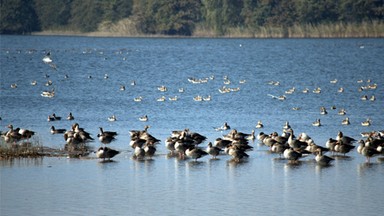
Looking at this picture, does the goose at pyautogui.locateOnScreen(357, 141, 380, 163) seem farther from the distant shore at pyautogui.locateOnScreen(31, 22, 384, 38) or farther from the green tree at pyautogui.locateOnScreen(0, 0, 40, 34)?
the green tree at pyautogui.locateOnScreen(0, 0, 40, 34)

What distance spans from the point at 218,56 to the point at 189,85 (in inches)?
1548

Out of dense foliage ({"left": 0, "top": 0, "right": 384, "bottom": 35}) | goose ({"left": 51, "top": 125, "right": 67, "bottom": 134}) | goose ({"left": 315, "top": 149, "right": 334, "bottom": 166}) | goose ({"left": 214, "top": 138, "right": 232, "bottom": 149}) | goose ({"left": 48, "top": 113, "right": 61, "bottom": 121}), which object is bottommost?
goose ({"left": 315, "top": 149, "right": 334, "bottom": 166})

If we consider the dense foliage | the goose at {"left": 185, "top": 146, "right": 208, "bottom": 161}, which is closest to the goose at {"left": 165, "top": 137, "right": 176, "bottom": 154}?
the goose at {"left": 185, "top": 146, "right": 208, "bottom": 161}

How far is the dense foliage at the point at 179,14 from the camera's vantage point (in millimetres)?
136750

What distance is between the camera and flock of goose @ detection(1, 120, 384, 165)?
2806cm

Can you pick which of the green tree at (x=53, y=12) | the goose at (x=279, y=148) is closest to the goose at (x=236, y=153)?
the goose at (x=279, y=148)

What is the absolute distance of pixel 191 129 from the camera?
35.8 metres

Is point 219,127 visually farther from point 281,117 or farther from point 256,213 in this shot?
point 256,213

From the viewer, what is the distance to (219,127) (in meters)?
36.9

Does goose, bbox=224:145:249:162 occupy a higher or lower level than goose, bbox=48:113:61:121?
lower

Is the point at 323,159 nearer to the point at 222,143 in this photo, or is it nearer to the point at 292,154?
the point at 292,154

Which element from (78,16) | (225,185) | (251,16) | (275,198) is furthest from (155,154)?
(78,16)

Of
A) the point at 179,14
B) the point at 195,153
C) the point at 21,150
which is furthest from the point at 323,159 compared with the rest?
the point at 179,14

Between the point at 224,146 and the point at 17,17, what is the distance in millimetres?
138042
